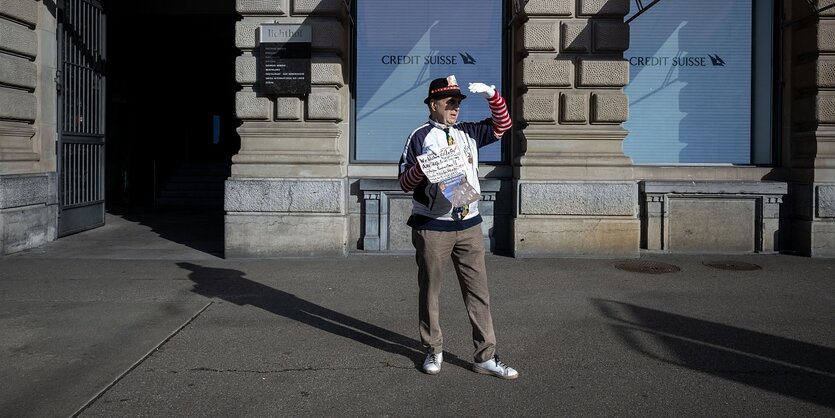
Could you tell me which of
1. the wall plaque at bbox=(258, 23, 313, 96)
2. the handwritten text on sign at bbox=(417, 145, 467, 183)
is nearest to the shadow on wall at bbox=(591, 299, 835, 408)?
the handwritten text on sign at bbox=(417, 145, 467, 183)

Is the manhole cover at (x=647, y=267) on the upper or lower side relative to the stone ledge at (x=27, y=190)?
lower

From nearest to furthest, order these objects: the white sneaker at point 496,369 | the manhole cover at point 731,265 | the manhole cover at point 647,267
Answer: the white sneaker at point 496,369
the manhole cover at point 647,267
the manhole cover at point 731,265

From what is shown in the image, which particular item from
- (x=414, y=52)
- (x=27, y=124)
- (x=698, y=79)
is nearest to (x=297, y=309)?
(x=414, y=52)

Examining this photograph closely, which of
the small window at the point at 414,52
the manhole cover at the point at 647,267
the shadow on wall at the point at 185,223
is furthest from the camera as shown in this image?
the shadow on wall at the point at 185,223

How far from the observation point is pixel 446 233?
482 centimetres

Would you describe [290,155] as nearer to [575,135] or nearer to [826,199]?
[575,135]

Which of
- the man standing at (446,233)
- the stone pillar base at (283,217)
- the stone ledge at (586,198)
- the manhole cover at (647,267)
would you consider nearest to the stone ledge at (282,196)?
the stone pillar base at (283,217)

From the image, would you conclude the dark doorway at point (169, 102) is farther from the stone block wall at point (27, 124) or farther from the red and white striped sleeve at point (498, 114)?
the red and white striped sleeve at point (498, 114)

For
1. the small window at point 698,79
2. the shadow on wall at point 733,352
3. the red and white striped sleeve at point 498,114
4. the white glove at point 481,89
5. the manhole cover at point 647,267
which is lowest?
the shadow on wall at point 733,352

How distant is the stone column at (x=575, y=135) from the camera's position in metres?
9.54

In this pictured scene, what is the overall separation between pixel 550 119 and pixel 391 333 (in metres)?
4.91

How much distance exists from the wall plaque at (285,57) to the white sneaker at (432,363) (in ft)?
18.6

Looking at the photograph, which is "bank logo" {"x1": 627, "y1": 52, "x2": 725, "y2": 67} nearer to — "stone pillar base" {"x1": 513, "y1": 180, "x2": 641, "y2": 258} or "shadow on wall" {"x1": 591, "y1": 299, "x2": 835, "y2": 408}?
"stone pillar base" {"x1": 513, "y1": 180, "x2": 641, "y2": 258}

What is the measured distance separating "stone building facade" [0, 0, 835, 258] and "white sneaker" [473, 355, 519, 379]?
4.91 metres
